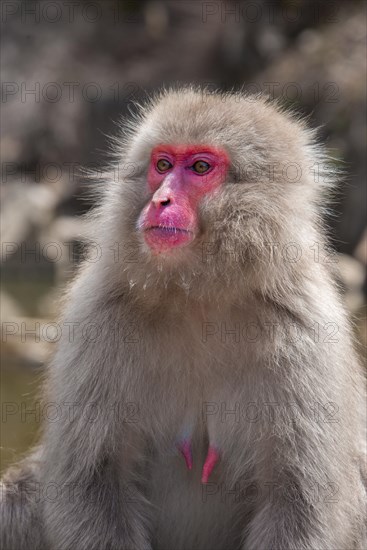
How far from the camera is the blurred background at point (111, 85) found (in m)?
13.3

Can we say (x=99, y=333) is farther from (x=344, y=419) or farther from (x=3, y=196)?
(x=3, y=196)

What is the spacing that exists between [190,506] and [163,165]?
1.75m

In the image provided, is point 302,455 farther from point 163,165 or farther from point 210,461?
point 163,165

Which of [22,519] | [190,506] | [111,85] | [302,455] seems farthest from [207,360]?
[111,85]

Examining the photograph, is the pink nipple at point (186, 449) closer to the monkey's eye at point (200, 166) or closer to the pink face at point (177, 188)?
the pink face at point (177, 188)

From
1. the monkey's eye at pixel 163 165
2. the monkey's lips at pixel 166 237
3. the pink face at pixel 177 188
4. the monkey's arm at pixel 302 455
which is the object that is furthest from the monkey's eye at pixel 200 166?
the monkey's arm at pixel 302 455

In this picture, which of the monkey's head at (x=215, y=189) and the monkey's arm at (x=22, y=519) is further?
the monkey's arm at (x=22, y=519)

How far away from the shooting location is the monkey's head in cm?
459

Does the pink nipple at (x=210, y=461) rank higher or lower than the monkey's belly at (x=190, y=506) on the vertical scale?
higher

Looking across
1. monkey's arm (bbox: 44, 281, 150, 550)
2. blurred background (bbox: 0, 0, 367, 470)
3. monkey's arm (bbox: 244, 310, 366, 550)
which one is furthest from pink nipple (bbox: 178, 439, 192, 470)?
blurred background (bbox: 0, 0, 367, 470)

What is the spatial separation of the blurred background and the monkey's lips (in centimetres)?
572

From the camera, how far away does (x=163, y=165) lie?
4.88 m

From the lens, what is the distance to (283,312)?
4797 millimetres

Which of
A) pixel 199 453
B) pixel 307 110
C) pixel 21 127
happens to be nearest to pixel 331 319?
pixel 199 453
